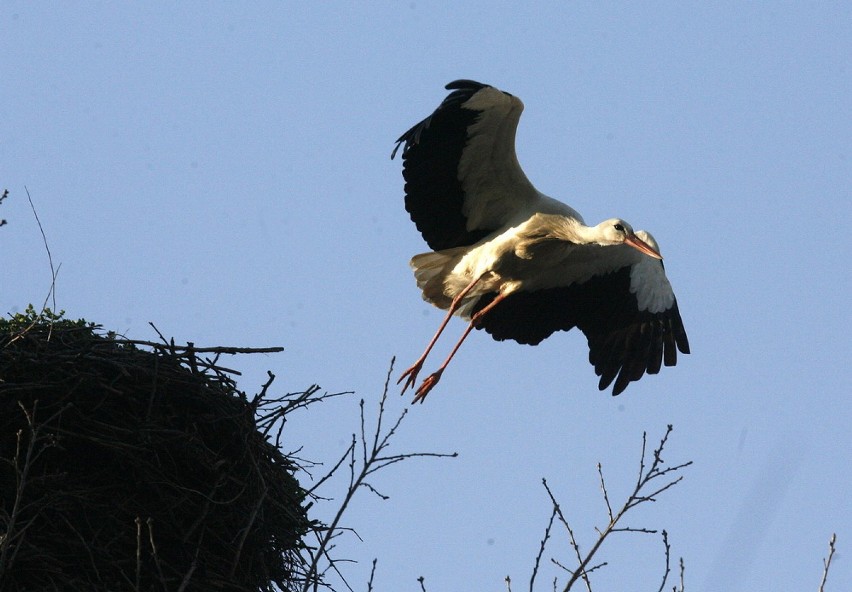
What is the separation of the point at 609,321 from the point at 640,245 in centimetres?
101

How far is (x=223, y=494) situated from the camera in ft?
18.8

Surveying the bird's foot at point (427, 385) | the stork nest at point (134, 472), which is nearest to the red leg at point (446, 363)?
the bird's foot at point (427, 385)

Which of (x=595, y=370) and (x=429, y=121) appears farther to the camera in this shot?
(x=595, y=370)

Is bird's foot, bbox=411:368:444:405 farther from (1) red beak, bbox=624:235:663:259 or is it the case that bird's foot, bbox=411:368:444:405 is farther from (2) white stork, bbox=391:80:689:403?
(1) red beak, bbox=624:235:663:259

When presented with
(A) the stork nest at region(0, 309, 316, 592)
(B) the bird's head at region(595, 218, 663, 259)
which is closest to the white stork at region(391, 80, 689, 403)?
(B) the bird's head at region(595, 218, 663, 259)

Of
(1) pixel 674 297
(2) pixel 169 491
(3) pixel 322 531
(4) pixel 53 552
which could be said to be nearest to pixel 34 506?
(4) pixel 53 552

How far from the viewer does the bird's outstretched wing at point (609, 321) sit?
861 centimetres

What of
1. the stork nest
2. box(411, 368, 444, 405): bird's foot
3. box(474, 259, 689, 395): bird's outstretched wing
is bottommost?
the stork nest

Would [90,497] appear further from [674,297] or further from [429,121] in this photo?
[674,297]

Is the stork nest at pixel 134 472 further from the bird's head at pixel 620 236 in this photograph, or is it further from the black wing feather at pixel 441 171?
the bird's head at pixel 620 236

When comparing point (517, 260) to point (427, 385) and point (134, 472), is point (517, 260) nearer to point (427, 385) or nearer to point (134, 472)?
point (427, 385)

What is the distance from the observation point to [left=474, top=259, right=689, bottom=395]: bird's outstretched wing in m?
8.61

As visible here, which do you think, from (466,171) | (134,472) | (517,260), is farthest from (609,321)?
(134,472)

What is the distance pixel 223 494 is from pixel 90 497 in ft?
2.04
